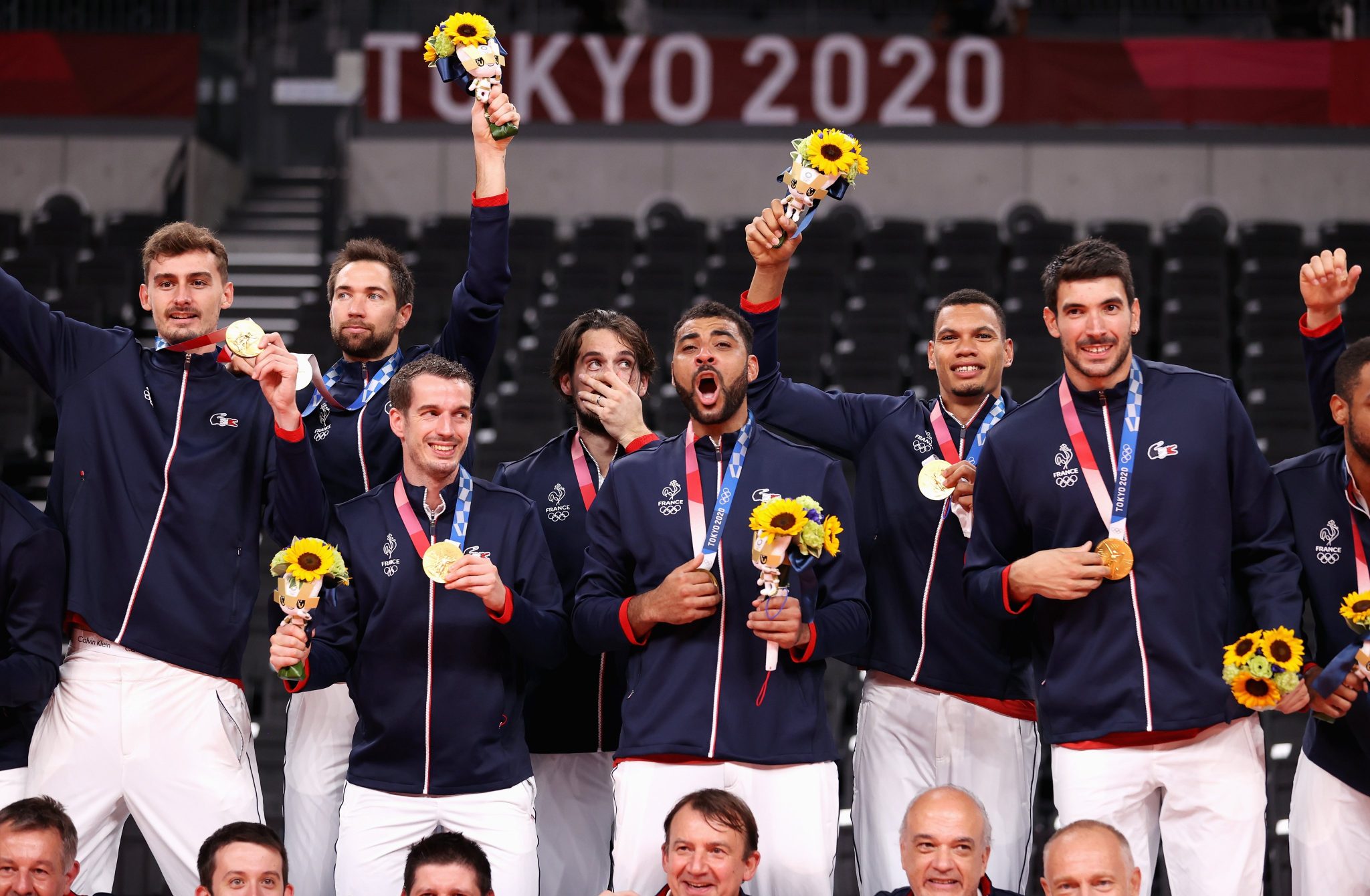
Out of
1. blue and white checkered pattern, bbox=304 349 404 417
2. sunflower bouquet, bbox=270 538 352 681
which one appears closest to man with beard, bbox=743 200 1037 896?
blue and white checkered pattern, bbox=304 349 404 417

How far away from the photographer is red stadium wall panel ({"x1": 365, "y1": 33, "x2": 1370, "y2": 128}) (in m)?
14.2

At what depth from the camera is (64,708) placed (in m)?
4.61

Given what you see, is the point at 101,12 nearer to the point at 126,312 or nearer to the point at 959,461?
the point at 126,312

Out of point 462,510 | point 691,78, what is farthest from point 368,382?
point 691,78

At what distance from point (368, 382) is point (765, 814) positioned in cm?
199

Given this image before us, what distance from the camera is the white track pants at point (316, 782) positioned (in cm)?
487

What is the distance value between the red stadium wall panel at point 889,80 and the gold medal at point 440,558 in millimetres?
10518

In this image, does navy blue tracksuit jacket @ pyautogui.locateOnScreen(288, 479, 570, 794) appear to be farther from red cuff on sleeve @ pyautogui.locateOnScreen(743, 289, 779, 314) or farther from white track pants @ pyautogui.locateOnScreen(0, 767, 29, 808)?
red cuff on sleeve @ pyautogui.locateOnScreen(743, 289, 779, 314)

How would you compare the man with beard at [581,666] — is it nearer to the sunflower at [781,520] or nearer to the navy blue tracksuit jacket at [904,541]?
the navy blue tracksuit jacket at [904,541]

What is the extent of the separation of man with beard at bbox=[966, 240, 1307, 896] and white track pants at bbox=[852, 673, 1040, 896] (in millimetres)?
442

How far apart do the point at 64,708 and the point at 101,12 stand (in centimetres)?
1188

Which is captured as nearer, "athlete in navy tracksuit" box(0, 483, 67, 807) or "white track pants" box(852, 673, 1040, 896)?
"athlete in navy tracksuit" box(0, 483, 67, 807)

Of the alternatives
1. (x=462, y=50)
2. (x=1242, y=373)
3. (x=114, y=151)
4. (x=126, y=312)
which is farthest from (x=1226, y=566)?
(x=114, y=151)

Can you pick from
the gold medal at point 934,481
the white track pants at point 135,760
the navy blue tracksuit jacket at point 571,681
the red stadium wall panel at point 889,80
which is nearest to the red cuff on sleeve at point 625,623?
the navy blue tracksuit jacket at point 571,681
